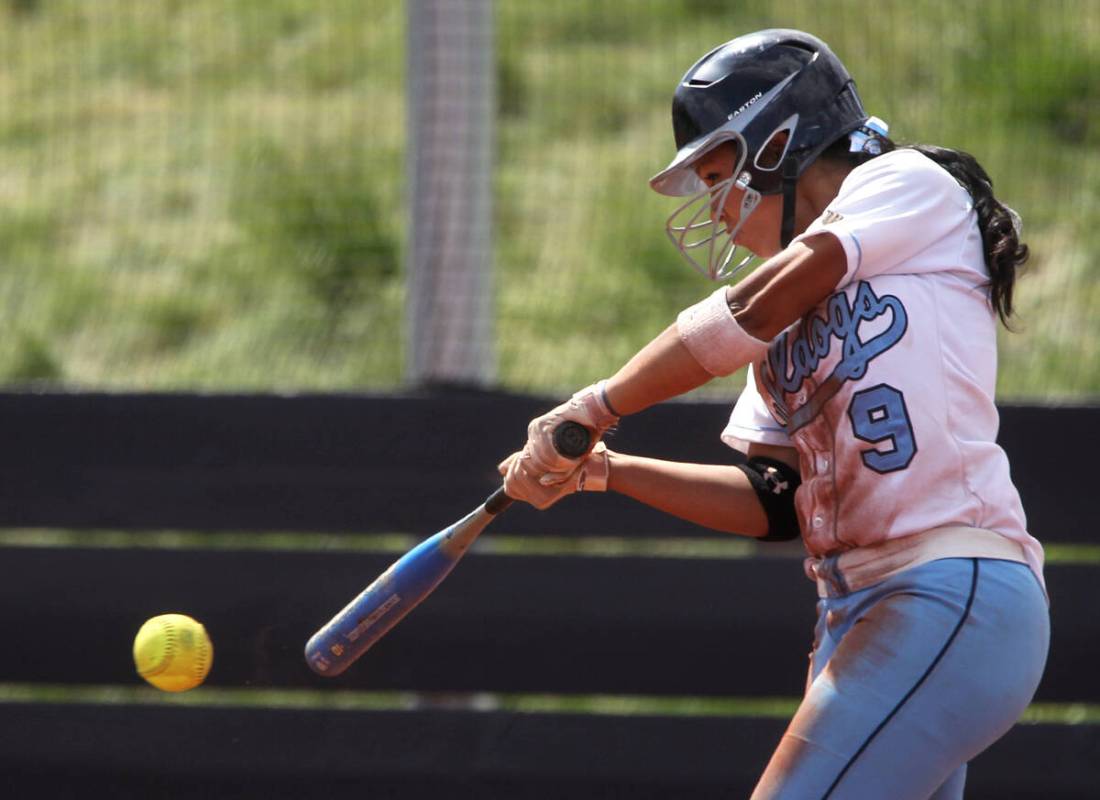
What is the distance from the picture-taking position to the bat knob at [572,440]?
282 cm

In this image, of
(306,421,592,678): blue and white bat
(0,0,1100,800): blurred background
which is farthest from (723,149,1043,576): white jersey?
(0,0,1100,800): blurred background

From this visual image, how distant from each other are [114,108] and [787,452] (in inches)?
171

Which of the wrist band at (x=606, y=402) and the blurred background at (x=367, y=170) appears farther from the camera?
the blurred background at (x=367, y=170)

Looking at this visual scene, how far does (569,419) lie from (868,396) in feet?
1.73

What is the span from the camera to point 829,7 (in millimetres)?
6105

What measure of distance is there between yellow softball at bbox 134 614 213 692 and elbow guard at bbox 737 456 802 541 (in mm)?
1360

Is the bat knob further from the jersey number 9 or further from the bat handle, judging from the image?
the jersey number 9

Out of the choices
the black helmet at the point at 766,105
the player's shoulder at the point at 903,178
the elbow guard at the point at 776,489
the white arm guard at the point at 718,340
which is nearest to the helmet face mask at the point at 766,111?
the black helmet at the point at 766,105

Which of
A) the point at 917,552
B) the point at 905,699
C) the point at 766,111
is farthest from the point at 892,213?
→ the point at 905,699

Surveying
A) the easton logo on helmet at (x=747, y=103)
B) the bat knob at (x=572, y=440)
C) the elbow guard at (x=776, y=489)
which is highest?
the easton logo on helmet at (x=747, y=103)

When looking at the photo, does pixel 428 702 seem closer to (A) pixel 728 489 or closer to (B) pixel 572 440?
(A) pixel 728 489

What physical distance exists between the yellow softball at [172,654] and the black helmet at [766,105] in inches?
63.2

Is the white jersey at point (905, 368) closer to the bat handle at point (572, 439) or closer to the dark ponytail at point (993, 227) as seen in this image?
the dark ponytail at point (993, 227)

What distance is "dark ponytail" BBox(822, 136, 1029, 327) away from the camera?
278cm
